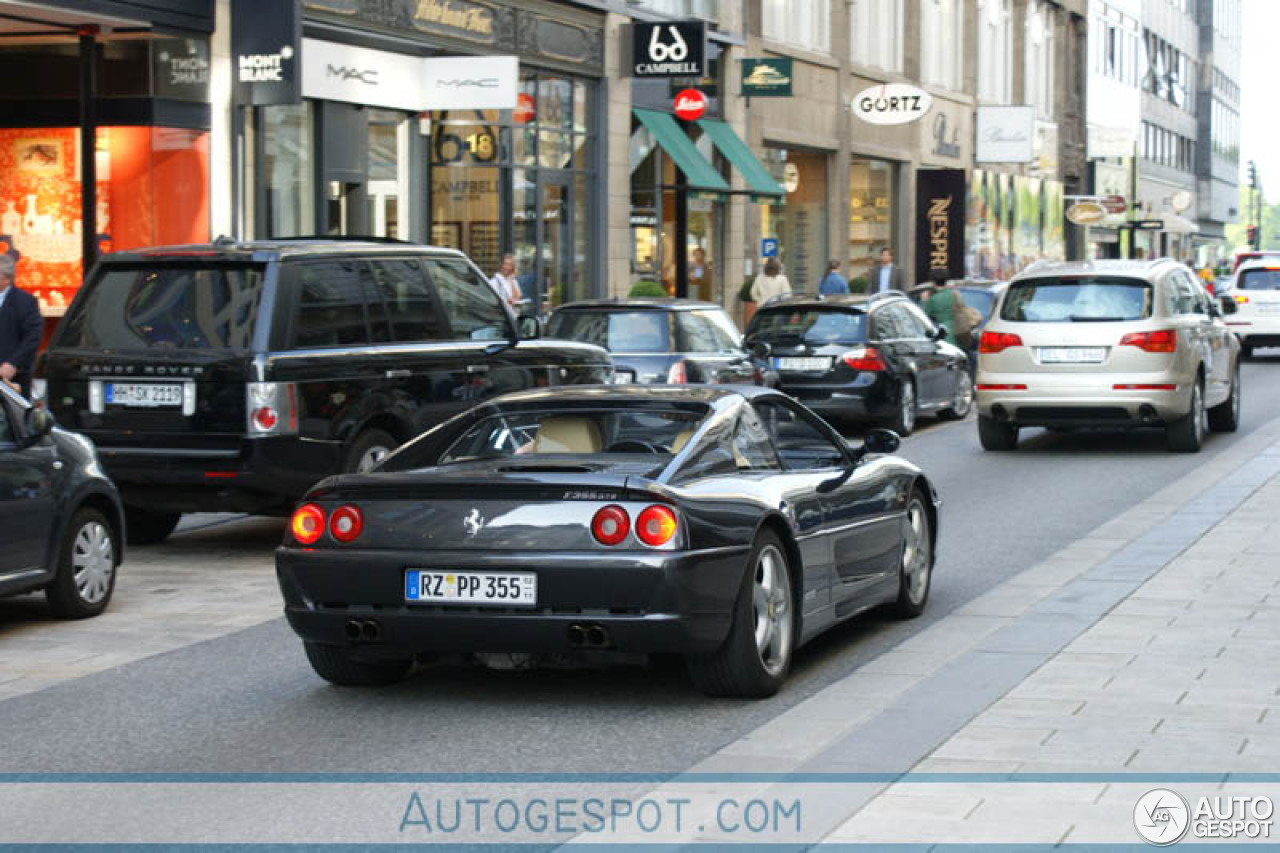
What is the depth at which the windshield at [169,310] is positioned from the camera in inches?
491

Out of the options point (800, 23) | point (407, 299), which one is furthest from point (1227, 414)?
point (800, 23)

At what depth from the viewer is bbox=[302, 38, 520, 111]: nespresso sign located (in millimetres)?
26297

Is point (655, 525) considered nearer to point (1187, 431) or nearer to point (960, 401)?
point (1187, 431)

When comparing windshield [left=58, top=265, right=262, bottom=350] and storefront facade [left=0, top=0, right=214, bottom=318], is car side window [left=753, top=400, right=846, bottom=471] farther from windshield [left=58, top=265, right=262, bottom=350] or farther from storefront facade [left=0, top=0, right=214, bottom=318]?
storefront facade [left=0, top=0, right=214, bottom=318]

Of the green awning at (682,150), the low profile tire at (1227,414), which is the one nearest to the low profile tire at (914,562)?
the low profile tire at (1227,414)

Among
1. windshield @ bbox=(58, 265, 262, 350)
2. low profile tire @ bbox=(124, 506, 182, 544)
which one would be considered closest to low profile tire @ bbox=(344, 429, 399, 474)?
windshield @ bbox=(58, 265, 262, 350)

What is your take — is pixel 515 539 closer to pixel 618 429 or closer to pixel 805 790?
pixel 618 429

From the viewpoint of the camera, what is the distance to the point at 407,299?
544 inches

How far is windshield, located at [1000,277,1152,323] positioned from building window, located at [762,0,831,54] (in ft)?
67.8

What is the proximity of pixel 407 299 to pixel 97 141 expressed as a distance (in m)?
9.76

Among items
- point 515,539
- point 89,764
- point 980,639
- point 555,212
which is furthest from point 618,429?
point 555,212

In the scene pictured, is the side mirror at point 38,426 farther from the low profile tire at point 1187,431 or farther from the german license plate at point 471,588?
the low profile tire at point 1187,431

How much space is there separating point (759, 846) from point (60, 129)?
18361 millimetres

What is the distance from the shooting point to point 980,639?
30.4ft
